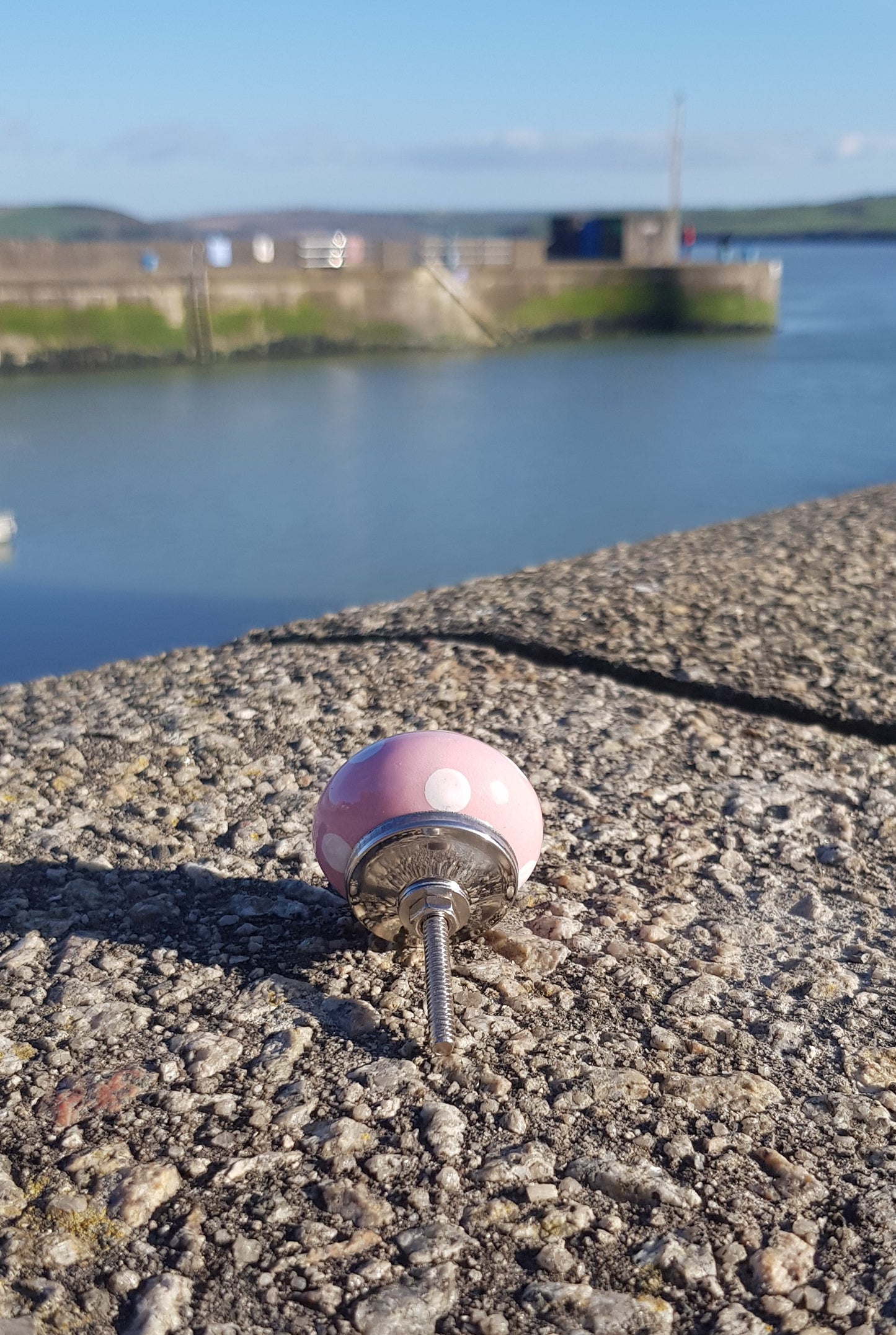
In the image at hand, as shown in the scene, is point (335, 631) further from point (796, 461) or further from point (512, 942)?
point (796, 461)

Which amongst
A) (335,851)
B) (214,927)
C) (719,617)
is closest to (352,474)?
(719,617)

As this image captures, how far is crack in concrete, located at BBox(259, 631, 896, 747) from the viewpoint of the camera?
13.4ft

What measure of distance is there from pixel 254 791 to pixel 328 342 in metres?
21.9

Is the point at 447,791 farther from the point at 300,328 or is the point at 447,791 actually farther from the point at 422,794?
the point at 300,328

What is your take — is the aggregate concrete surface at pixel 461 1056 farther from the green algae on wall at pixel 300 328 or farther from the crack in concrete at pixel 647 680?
the green algae on wall at pixel 300 328

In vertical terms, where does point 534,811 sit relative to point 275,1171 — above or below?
above

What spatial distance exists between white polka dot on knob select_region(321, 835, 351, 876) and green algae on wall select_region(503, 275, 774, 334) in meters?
24.9

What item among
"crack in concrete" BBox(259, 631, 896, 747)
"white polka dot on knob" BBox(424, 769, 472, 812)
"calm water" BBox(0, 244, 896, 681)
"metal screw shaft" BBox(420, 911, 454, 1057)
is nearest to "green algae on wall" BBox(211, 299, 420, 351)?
"calm water" BBox(0, 244, 896, 681)

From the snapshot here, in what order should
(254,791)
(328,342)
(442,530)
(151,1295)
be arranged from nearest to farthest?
1. (151,1295)
2. (254,791)
3. (442,530)
4. (328,342)

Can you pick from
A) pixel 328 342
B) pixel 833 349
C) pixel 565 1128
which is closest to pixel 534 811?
pixel 565 1128

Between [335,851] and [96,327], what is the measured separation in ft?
70.0

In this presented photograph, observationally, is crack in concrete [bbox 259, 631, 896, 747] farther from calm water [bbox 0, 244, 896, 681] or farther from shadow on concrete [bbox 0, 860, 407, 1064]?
calm water [bbox 0, 244, 896, 681]

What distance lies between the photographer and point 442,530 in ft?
32.8

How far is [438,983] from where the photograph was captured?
2.37 meters
